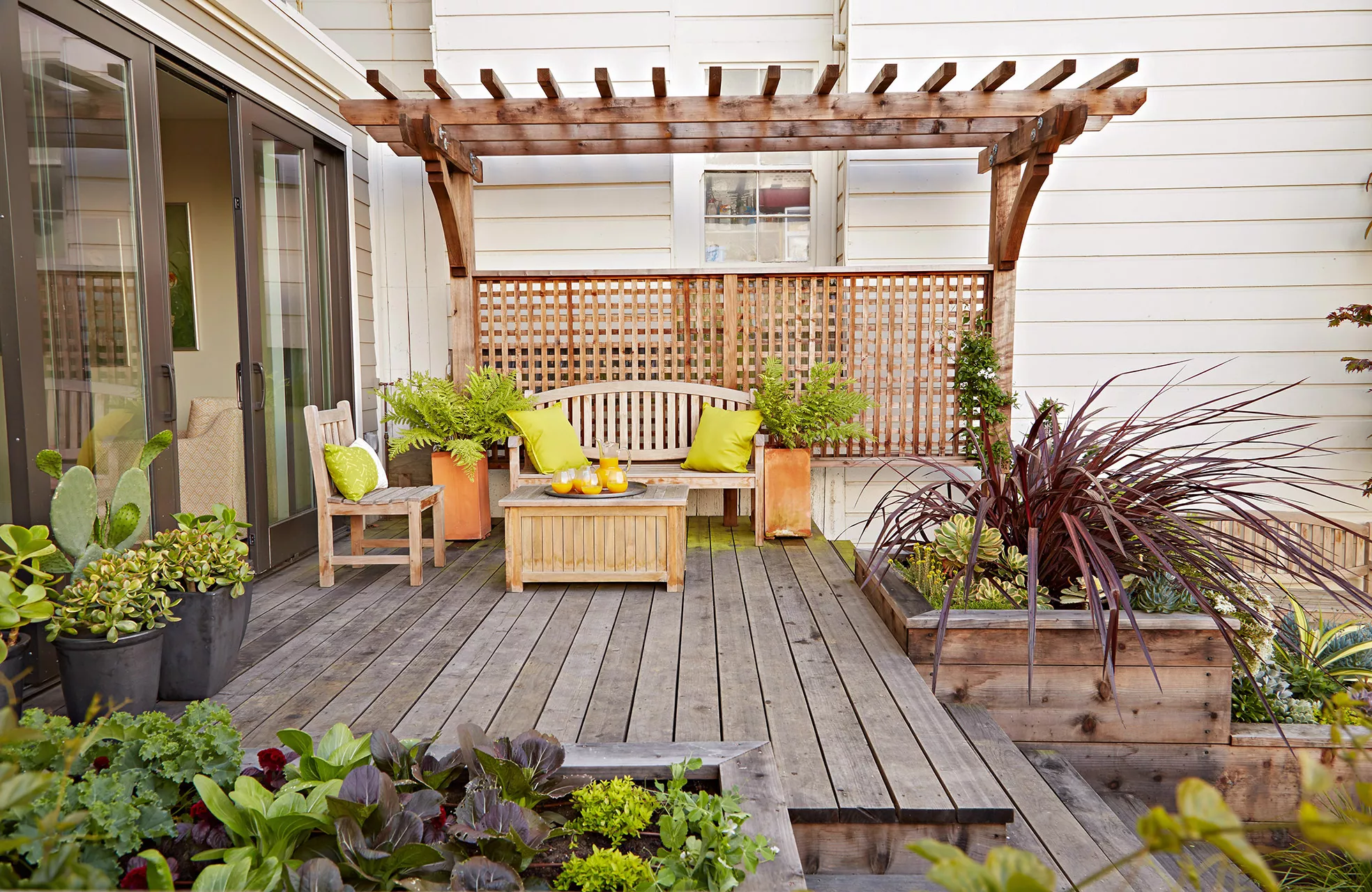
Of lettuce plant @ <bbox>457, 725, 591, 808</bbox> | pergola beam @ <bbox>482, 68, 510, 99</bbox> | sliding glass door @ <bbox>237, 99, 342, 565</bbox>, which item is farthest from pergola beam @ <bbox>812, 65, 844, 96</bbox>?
lettuce plant @ <bbox>457, 725, 591, 808</bbox>

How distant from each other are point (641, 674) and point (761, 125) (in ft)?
10.8

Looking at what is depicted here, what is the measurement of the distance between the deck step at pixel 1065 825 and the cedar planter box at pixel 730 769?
609mm

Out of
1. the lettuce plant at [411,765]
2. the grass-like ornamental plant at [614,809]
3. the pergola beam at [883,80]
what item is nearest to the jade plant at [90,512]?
the lettuce plant at [411,765]

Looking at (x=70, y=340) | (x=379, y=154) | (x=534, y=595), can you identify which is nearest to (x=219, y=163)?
(x=379, y=154)

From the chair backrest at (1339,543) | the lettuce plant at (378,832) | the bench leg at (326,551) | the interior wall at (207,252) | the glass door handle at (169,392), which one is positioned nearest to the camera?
the lettuce plant at (378,832)

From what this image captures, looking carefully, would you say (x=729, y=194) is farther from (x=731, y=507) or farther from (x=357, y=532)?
(x=357, y=532)

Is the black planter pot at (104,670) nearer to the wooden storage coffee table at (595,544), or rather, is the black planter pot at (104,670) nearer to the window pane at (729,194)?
the wooden storage coffee table at (595,544)

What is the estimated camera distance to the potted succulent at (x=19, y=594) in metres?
1.74

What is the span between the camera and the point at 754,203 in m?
5.93

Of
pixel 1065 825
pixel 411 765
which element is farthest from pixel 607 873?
pixel 1065 825

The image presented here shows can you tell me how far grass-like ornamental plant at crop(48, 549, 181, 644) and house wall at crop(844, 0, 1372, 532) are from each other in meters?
4.38

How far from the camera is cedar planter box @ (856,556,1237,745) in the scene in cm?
268

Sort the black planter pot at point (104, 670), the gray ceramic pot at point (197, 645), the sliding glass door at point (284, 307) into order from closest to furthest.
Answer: the black planter pot at point (104, 670) → the gray ceramic pot at point (197, 645) → the sliding glass door at point (284, 307)

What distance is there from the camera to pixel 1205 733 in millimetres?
2721
